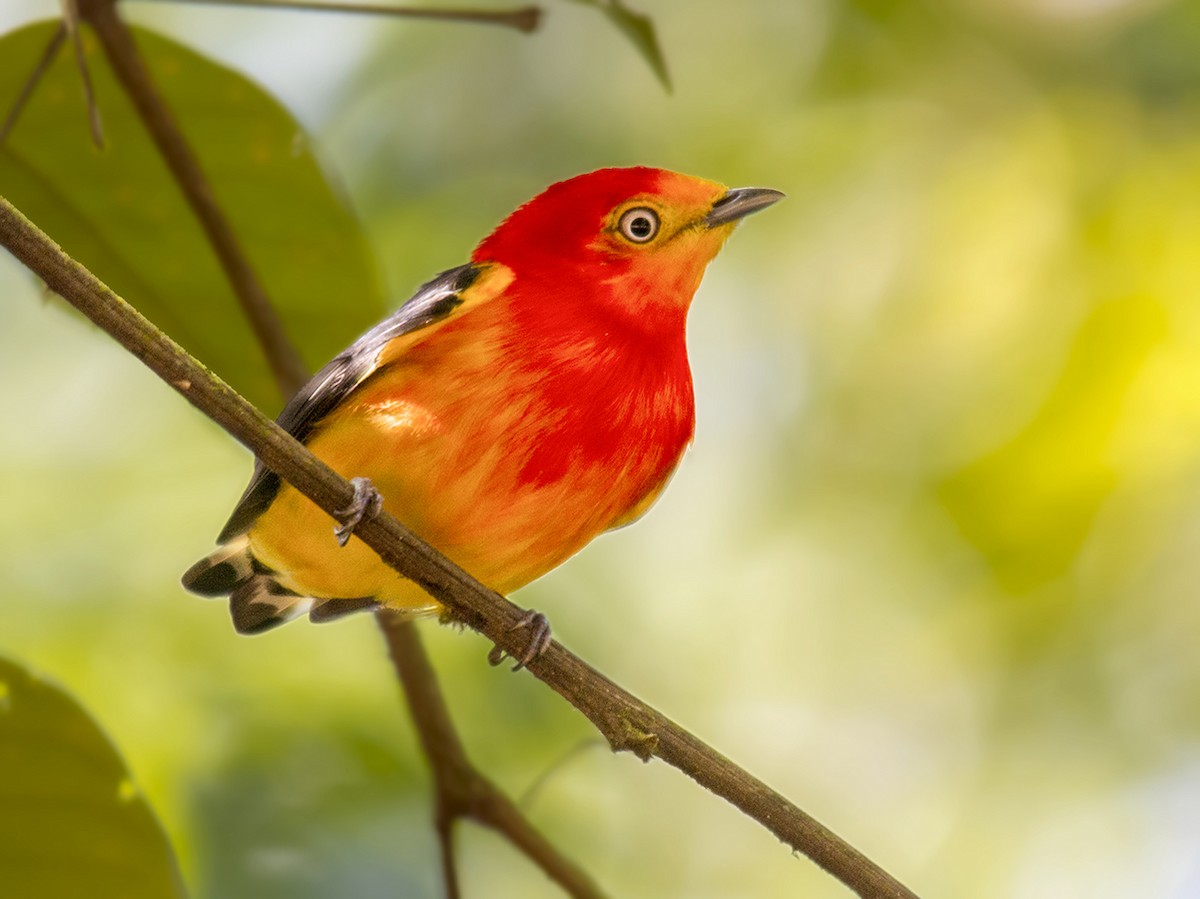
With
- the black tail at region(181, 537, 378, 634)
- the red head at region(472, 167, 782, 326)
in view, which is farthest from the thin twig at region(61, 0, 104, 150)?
the black tail at region(181, 537, 378, 634)

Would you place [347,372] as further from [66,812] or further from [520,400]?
[66,812]

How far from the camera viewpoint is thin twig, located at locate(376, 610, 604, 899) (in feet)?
11.9

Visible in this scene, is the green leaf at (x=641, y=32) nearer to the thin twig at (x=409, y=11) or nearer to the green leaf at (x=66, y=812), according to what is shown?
the thin twig at (x=409, y=11)

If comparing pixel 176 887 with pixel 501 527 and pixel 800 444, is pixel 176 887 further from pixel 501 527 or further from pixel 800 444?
pixel 800 444

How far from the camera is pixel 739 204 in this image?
3.78m

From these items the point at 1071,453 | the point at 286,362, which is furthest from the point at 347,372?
the point at 1071,453

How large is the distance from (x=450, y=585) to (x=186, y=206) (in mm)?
2132

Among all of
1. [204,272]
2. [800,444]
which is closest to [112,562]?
[204,272]

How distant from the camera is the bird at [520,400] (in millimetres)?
3330

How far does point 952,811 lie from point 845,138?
11.7 ft

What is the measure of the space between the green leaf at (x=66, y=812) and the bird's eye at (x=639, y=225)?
1.82 meters

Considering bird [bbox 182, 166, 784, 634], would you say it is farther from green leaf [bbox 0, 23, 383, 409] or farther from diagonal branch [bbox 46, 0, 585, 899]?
green leaf [bbox 0, 23, 383, 409]

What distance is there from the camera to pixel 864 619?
24.1ft

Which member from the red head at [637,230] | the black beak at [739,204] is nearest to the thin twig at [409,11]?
the red head at [637,230]
